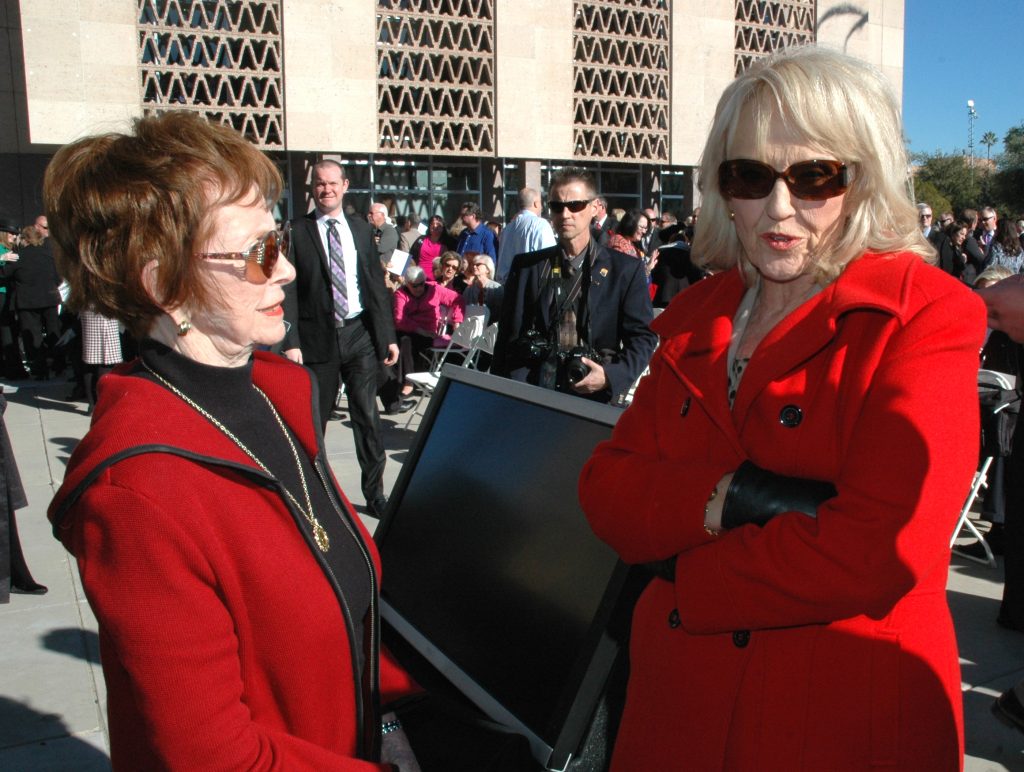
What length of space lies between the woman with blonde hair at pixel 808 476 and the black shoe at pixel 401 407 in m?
7.77

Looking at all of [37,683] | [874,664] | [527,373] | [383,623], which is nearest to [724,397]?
[874,664]

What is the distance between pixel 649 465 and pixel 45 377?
12.4 m

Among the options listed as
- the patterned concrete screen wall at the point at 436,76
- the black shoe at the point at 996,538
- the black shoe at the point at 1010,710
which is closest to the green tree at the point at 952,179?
the patterned concrete screen wall at the point at 436,76

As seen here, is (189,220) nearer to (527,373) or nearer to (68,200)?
(68,200)

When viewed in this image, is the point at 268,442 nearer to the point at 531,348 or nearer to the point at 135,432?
the point at 135,432

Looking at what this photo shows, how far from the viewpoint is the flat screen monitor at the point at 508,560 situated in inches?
67.6

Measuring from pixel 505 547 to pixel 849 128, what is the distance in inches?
41.8

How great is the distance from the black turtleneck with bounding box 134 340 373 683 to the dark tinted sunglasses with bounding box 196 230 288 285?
0.17 meters

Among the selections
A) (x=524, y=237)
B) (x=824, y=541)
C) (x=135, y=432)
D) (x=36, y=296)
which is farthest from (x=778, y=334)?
(x=36, y=296)

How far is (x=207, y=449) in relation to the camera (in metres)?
1.45

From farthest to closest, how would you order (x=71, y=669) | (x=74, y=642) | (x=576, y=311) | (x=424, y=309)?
1. (x=424, y=309)
2. (x=576, y=311)
3. (x=74, y=642)
4. (x=71, y=669)

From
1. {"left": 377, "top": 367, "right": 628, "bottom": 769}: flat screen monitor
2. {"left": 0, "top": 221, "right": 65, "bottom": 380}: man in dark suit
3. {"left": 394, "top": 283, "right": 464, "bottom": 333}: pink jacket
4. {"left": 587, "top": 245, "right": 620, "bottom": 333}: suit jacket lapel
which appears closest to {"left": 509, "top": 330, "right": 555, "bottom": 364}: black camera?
{"left": 587, "top": 245, "right": 620, "bottom": 333}: suit jacket lapel

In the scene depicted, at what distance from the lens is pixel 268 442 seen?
1648 millimetres

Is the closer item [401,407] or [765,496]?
[765,496]
